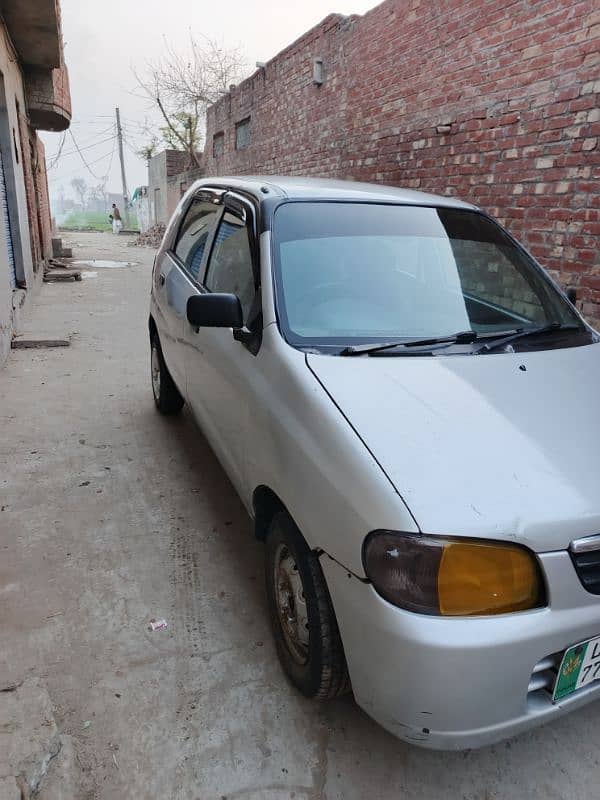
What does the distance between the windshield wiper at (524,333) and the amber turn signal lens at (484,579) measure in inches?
36.2

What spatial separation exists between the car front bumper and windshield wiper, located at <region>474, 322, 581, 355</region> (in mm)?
947

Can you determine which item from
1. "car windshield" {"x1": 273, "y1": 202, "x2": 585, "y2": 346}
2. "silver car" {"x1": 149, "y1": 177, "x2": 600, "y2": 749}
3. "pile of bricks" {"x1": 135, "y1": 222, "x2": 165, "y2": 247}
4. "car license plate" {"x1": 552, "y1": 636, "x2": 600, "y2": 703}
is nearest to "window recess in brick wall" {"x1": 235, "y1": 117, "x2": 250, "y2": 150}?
"pile of bricks" {"x1": 135, "y1": 222, "x2": 165, "y2": 247}

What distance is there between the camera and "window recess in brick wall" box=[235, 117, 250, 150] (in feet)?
41.8

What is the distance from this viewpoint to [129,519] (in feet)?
10.0

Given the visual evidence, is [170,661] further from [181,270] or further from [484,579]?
[181,270]

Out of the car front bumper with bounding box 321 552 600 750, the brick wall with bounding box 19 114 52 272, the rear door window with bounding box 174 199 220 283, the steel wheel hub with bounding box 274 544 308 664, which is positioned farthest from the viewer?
the brick wall with bounding box 19 114 52 272

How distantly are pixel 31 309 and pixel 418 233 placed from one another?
7.36 m

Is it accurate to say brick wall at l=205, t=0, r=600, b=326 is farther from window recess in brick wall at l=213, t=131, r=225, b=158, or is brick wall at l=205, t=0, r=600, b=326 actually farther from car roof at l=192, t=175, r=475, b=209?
window recess in brick wall at l=213, t=131, r=225, b=158

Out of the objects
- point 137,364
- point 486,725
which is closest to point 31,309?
point 137,364

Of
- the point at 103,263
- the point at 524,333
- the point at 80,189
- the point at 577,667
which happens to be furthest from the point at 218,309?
the point at 80,189

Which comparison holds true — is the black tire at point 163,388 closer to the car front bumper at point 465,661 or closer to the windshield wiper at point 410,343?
the windshield wiper at point 410,343

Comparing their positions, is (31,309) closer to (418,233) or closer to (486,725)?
(418,233)

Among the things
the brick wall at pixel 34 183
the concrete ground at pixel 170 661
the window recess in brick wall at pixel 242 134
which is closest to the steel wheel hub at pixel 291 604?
the concrete ground at pixel 170 661

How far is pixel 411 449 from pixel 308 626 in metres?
0.71
